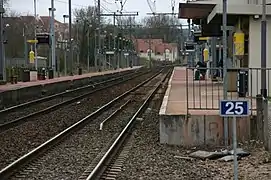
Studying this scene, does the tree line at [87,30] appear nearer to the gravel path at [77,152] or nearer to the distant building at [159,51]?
the gravel path at [77,152]

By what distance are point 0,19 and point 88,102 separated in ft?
33.3

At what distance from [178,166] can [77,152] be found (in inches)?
113

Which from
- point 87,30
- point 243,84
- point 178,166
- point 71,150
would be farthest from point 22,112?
point 87,30

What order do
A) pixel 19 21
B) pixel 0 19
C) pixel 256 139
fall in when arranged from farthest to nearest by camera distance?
pixel 19 21 → pixel 0 19 → pixel 256 139

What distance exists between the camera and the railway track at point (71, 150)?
1065 cm

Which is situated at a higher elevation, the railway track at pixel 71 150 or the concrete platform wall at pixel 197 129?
the concrete platform wall at pixel 197 129

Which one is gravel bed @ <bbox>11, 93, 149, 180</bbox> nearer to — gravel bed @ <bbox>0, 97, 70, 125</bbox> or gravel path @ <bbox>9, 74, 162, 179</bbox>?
gravel path @ <bbox>9, 74, 162, 179</bbox>

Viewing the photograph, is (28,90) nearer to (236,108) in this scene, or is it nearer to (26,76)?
(26,76)

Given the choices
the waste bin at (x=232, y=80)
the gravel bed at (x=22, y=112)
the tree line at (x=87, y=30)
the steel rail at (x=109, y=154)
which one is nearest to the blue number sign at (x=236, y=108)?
the steel rail at (x=109, y=154)

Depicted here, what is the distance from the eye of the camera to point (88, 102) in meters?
28.8

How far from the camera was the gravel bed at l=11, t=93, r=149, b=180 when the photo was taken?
1066cm

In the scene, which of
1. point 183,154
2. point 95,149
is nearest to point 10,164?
point 95,149

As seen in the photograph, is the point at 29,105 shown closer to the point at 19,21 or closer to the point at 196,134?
the point at 196,134

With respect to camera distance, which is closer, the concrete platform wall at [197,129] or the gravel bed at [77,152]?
the gravel bed at [77,152]
